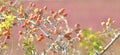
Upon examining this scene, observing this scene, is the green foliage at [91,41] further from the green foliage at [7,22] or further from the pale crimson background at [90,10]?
the pale crimson background at [90,10]

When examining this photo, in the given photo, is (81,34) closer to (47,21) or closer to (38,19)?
(38,19)

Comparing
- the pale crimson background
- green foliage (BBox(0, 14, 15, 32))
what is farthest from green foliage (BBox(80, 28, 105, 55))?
the pale crimson background

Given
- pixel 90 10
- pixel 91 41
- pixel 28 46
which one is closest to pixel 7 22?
pixel 28 46

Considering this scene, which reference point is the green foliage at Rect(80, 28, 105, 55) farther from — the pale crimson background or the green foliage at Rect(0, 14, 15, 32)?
the pale crimson background

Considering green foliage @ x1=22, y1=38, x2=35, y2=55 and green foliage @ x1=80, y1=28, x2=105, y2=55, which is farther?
green foliage @ x1=22, y1=38, x2=35, y2=55

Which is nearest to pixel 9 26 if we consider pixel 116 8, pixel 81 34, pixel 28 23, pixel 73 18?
pixel 28 23

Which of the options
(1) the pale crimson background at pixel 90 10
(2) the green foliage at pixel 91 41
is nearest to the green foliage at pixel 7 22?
(2) the green foliage at pixel 91 41

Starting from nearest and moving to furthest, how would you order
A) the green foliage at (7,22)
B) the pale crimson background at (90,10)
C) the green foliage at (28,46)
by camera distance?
the green foliage at (7,22), the green foliage at (28,46), the pale crimson background at (90,10)

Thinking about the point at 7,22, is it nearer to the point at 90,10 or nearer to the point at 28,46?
the point at 28,46

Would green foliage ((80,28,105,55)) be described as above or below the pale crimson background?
above

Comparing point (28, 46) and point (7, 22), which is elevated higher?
point (7, 22)

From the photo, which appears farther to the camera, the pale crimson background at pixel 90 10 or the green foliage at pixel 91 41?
the pale crimson background at pixel 90 10
